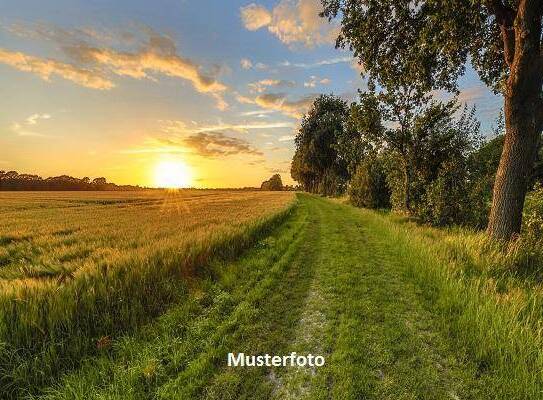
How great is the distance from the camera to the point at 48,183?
14300 centimetres

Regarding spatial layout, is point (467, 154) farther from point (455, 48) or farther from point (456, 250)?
point (456, 250)

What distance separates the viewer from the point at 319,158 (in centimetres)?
6588

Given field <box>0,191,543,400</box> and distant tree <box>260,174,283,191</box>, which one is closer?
field <box>0,191,543,400</box>

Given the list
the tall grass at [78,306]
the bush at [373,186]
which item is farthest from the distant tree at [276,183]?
the tall grass at [78,306]

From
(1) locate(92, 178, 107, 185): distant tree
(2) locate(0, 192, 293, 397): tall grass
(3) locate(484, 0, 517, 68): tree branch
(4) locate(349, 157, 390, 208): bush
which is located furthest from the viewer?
(1) locate(92, 178, 107, 185): distant tree

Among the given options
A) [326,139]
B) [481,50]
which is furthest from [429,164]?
[326,139]

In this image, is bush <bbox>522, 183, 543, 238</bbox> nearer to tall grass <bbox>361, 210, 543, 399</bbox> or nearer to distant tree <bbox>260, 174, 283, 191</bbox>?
tall grass <bbox>361, 210, 543, 399</bbox>

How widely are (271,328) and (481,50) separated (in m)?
15.2

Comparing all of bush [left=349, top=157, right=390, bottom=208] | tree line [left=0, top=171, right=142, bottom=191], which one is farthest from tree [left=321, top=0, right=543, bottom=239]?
tree line [left=0, top=171, right=142, bottom=191]

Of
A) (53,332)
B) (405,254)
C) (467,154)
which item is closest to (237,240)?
(405,254)

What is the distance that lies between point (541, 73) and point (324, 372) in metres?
11.0

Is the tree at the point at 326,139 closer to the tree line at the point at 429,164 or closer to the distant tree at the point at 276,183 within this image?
→ the tree line at the point at 429,164

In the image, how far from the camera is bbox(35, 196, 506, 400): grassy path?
431 centimetres

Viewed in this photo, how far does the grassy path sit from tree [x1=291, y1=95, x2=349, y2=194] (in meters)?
55.6
